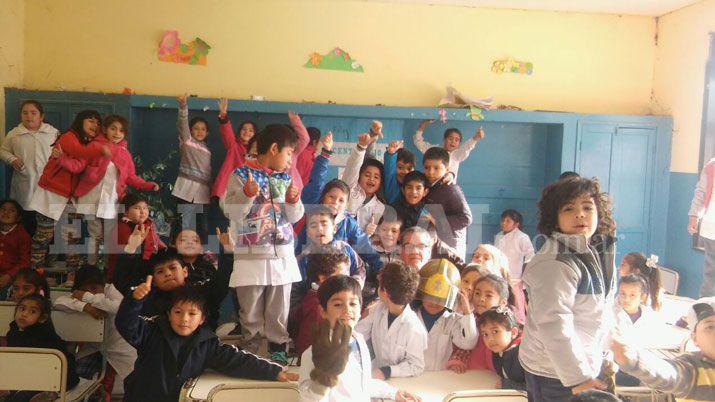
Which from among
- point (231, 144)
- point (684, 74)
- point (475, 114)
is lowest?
point (231, 144)

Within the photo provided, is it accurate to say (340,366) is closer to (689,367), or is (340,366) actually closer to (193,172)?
(689,367)

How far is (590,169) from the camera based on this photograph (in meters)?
5.51

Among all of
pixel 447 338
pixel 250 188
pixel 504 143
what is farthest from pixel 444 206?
A: pixel 504 143

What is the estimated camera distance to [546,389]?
1950 millimetres

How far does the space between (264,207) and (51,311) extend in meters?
1.19

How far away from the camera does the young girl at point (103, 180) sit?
4223mm

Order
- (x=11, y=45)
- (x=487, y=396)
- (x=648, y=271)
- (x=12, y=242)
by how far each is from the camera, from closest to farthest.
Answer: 1. (x=487, y=396)
2. (x=648, y=271)
3. (x=12, y=242)
4. (x=11, y=45)

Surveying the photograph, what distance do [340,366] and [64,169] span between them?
122 inches

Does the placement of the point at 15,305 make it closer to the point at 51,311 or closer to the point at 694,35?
the point at 51,311

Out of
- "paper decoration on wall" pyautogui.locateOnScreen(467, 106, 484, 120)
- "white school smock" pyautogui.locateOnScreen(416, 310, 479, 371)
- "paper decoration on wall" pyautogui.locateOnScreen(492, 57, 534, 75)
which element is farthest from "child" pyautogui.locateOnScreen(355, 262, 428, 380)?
"paper decoration on wall" pyautogui.locateOnScreen(492, 57, 534, 75)

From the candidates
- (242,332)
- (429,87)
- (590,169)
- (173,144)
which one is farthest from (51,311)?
(590,169)

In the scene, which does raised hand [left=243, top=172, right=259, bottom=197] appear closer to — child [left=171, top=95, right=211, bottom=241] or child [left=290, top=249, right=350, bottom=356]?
child [left=290, top=249, right=350, bottom=356]

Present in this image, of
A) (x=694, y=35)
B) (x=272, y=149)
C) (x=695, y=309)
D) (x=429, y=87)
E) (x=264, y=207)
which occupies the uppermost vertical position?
(x=694, y=35)

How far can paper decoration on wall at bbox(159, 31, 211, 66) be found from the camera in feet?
17.1
